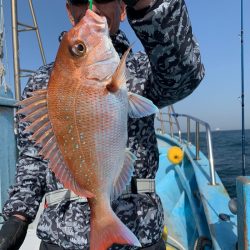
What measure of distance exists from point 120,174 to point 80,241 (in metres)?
0.45

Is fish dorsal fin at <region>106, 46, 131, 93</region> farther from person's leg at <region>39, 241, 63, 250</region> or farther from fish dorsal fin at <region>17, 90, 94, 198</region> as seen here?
person's leg at <region>39, 241, 63, 250</region>

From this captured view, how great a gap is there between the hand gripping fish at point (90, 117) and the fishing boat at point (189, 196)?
1113mm

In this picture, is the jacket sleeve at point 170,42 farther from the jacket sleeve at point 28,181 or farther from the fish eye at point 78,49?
the jacket sleeve at point 28,181

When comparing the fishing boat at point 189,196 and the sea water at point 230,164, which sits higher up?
the fishing boat at point 189,196

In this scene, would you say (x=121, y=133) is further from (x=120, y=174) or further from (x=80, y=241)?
(x=80, y=241)

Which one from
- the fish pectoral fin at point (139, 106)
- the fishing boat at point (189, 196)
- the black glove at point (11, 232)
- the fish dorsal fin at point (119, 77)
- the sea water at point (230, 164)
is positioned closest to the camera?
the fish dorsal fin at point (119, 77)

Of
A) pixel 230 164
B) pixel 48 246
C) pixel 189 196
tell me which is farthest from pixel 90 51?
pixel 230 164

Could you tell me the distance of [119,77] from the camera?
124cm

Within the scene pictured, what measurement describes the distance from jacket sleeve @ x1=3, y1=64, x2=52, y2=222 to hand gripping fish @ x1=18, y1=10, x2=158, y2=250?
1.81 feet

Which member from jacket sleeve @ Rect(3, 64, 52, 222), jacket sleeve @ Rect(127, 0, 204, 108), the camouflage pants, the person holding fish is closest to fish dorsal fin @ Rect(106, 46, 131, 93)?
the person holding fish

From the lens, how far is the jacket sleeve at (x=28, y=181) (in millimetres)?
1827

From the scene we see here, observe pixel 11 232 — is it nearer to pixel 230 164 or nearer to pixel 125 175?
pixel 125 175

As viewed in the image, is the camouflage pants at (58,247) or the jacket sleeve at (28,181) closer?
the camouflage pants at (58,247)

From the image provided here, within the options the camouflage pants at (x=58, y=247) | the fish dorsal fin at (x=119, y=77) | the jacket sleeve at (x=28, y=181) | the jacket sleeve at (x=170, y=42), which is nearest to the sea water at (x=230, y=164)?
the camouflage pants at (x=58, y=247)
